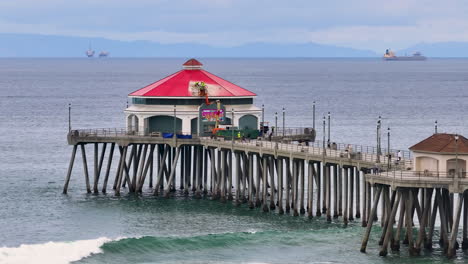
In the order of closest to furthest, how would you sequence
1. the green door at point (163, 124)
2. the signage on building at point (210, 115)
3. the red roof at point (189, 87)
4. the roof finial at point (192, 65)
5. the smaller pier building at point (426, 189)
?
the smaller pier building at point (426, 189) < the signage on building at point (210, 115) < the green door at point (163, 124) < the red roof at point (189, 87) < the roof finial at point (192, 65)

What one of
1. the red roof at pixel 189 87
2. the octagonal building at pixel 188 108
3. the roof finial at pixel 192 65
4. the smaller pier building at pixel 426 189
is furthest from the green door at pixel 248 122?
→ the smaller pier building at pixel 426 189

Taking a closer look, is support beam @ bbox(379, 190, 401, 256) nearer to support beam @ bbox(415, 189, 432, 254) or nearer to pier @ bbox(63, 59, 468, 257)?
pier @ bbox(63, 59, 468, 257)

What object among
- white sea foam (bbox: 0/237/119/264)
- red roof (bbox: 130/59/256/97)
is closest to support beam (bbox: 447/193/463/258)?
white sea foam (bbox: 0/237/119/264)

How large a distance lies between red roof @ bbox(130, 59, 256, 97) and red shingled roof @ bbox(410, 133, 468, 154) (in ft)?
91.1

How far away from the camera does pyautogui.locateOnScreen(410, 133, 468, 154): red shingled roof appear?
63.8 meters

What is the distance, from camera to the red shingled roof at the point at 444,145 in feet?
209

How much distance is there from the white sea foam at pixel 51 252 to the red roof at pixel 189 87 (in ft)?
75.4

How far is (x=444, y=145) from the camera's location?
211 ft

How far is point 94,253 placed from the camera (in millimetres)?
66562

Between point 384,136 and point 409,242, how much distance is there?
62.4 metres

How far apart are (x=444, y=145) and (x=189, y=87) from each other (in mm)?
30759

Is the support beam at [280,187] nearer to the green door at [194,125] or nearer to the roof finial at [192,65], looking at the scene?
the green door at [194,125]

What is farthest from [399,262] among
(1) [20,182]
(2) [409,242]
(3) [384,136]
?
(3) [384,136]

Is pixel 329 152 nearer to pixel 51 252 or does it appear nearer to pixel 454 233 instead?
pixel 454 233
